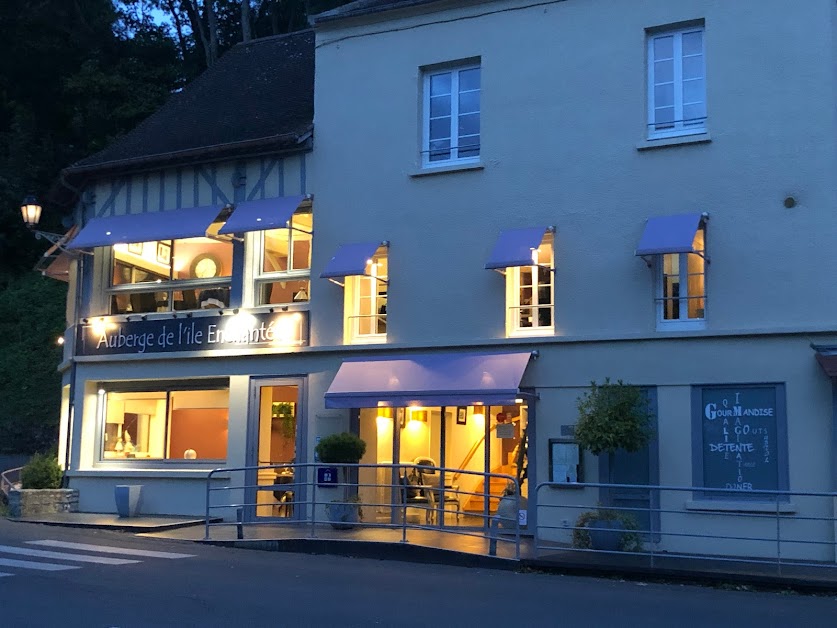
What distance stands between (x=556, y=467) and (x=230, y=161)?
8.05 meters

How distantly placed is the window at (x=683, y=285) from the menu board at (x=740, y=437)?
114cm

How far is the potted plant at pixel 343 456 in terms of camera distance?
16922 millimetres

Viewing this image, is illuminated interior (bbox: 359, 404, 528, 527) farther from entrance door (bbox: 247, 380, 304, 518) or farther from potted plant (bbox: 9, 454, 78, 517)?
potted plant (bbox: 9, 454, 78, 517)

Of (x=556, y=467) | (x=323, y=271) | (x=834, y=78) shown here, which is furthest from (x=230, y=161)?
(x=834, y=78)

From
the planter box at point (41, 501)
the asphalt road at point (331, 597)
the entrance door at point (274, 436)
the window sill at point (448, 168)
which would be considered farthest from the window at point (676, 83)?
the planter box at point (41, 501)

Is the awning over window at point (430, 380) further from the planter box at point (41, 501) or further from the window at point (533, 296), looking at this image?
the planter box at point (41, 501)

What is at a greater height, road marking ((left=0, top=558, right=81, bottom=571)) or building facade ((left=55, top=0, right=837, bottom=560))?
building facade ((left=55, top=0, right=837, bottom=560))

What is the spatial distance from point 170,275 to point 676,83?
385 inches

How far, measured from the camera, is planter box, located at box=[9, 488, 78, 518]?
752 inches

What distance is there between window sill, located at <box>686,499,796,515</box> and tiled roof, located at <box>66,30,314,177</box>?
887 centimetres

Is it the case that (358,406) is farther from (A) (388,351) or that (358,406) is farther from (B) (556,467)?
(B) (556,467)

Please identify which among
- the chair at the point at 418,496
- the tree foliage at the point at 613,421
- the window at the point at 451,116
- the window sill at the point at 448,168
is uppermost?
the window at the point at 451,116

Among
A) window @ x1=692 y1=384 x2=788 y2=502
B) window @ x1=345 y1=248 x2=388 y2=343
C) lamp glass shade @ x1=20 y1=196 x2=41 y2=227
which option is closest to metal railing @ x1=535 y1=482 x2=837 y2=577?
window @ x1=692 y1=384 x2=788 y2=502

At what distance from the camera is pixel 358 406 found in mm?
17062
